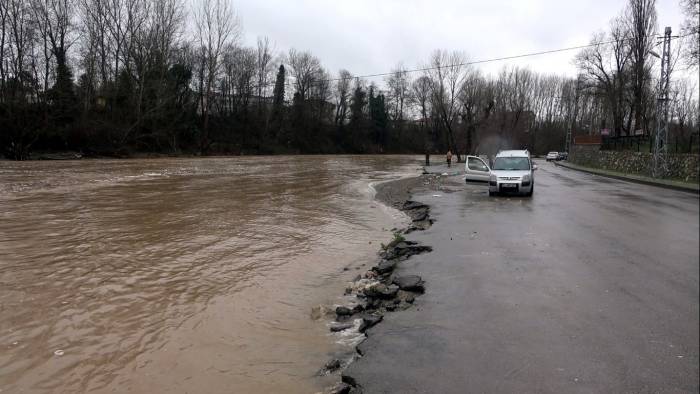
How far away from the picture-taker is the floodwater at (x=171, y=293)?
15.5 feet

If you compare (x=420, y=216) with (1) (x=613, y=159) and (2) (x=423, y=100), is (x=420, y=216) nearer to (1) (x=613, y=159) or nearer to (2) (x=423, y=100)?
(1) (x=613, y=159)

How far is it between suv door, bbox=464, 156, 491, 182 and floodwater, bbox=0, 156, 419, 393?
985 centimetres

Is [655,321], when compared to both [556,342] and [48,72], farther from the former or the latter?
[48,72]

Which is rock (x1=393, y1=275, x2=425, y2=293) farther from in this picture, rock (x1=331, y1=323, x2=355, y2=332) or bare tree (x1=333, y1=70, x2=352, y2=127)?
bare tree (x1=333, y1=70, x2=352, y2=127)

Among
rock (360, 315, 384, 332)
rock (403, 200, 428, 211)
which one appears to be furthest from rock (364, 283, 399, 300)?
rock (403, 200, 428, 211)

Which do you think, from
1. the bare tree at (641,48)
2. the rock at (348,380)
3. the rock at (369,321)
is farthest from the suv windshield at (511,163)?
the bare tree at (641,48)

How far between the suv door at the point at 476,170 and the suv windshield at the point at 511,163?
16.1 feet

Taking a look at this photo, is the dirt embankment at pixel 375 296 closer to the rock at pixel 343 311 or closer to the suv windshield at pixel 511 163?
the rock at pixel 343 311

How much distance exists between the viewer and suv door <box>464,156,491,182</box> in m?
23.7

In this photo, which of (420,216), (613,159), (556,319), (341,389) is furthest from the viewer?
(613,159)

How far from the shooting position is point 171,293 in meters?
7.07

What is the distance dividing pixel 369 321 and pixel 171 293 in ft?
10.6

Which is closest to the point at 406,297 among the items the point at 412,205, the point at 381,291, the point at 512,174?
the point at 381,291

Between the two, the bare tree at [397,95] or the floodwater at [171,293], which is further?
the bare tree at [397,95]
